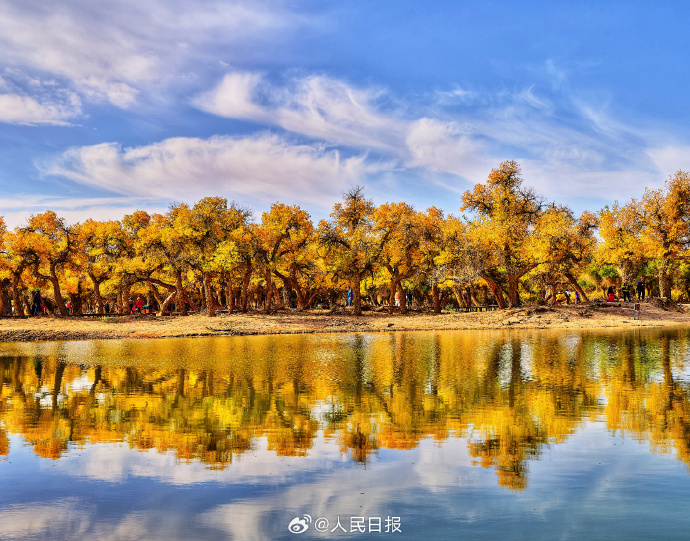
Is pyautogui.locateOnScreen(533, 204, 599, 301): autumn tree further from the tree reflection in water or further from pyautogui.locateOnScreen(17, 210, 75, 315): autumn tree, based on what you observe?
pyautogui.locateOnScreen(17, 210, 75, 315): autumn tree

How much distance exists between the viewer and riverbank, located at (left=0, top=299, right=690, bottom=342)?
39.6m

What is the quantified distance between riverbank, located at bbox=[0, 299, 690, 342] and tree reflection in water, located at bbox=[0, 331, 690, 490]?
15.8 m

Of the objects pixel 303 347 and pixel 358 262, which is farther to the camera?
pixel 358 262

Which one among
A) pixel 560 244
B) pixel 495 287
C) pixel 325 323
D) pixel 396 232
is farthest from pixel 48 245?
pixel 560 244

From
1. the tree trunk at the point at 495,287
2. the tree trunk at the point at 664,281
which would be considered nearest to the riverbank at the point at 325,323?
the tree trunk at the point at 664,281

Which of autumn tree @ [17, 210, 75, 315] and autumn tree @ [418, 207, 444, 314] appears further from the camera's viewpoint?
autumn tree @ [418, 207, 444, 314]

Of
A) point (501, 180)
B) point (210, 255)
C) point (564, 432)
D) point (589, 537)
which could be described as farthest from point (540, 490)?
point (501, 180)

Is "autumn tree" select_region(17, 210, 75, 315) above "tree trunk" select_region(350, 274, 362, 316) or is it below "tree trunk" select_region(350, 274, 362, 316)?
above

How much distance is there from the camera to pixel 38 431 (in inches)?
417

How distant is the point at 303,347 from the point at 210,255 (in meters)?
22.5

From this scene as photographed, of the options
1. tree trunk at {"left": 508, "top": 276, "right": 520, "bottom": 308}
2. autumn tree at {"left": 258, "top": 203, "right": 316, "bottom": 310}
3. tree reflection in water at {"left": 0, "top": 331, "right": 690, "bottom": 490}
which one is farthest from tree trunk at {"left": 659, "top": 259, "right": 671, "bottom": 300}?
tree reflection in water at {"left": 0, "top": 331, "right": 690, "bottom": 490}

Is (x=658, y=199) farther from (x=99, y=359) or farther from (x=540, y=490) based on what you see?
(x=540, y=490)

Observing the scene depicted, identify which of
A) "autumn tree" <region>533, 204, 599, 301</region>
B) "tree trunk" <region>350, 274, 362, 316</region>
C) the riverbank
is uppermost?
"autumn tree" <region>533, 204, 599, 301</region>

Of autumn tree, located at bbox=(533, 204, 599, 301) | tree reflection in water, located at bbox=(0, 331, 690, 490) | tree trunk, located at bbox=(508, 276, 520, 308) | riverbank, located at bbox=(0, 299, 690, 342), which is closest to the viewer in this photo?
tree reflection in water, located at bbox=(0, 331, 690, 490)
